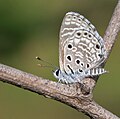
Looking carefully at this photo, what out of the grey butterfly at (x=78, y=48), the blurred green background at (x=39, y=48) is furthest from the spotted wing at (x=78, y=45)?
the blurred green background at (x=39, y=48)

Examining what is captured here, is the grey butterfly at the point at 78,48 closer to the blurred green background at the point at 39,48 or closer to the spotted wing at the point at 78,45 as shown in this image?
the spotted wing at the point at 78,45

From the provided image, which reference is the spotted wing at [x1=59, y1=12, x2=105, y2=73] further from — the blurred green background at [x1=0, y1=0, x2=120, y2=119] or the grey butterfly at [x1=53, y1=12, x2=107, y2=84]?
the blurred green background at [x1=0, y1=0, x2=120, y2=119]

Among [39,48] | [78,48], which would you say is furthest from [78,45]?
[39,48]

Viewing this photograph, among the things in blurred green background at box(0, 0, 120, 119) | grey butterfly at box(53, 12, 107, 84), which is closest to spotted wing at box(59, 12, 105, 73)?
grey butterfly at box(53, 12, 107, 84)

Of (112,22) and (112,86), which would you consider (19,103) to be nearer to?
(112,86)

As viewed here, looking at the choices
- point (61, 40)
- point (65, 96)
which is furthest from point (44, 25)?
point (65, 96)

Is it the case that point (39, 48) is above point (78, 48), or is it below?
below

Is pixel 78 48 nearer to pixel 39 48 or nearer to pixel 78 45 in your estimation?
pixel 78 45
